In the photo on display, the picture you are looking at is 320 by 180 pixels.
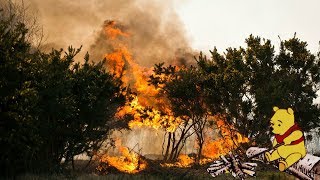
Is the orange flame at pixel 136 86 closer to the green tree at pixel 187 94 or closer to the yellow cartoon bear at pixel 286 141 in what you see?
the green tree at pixel 187 94

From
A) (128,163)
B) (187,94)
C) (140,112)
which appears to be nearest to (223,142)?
(187,94)

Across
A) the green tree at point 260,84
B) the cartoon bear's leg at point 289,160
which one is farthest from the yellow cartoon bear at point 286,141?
the green tree at point 260,84

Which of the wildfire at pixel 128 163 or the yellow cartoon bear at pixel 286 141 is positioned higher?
the wildfire at pixel 128 163

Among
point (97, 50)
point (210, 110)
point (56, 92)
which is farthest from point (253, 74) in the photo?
point (97, 50)

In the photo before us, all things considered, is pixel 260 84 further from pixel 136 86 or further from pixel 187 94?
pixel 136 86

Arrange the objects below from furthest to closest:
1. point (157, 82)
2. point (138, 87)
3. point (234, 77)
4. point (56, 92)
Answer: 1. point (138, 87)
2. point (157, 82)
3. point (234, 77)
4. point (56, 92)

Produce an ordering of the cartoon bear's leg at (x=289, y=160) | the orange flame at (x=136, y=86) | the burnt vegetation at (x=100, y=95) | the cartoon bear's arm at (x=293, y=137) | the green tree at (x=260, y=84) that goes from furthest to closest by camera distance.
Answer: the orange flame at (x=136, y=86) → the green tree at (x=260, y=84) → the burnt vegetation at (x=100, y=95) → the cartoon bear's arm at (x=293, y=137) → the cartoon bear's leg at (x=289, y=160)

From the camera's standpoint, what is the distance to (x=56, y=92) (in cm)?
1362

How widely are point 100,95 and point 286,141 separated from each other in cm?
1508

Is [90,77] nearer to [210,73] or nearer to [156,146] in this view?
[210,73]

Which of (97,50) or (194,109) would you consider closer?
(194,109)

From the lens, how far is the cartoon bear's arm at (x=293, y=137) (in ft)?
14.3

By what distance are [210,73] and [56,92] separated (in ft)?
57.4

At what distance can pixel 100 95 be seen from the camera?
18.8m
